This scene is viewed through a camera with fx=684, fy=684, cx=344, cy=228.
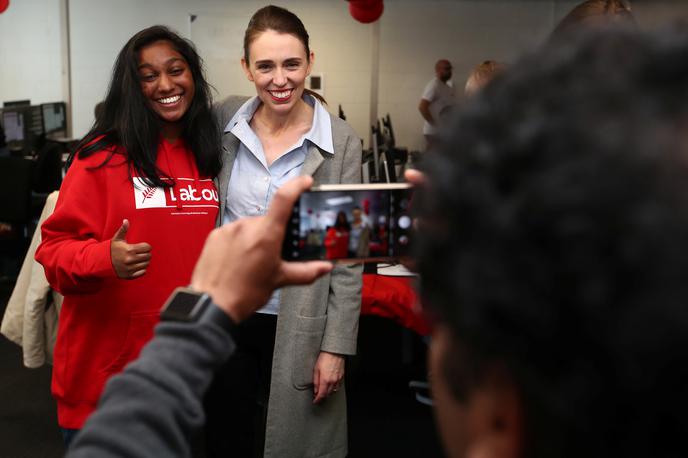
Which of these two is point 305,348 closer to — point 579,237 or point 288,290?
point 288,290

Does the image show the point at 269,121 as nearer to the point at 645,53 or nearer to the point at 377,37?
the point at 645,53

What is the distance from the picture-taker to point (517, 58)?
0.48 m

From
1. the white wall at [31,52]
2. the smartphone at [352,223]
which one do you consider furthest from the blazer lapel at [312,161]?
the white wall at [31,52]

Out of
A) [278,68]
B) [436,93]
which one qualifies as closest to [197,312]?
[278,68]

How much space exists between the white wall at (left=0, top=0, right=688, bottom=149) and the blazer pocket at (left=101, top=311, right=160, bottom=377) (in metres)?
6.83

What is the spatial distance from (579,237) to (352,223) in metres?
0.67

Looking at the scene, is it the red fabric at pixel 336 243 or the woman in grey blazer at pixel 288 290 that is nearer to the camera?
the red fabric at pixel 336 243

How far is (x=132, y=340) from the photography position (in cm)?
165

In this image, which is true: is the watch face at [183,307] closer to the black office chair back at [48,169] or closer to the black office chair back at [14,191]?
the black office chair back at [14,191]

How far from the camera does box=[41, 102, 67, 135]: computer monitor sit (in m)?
7.11

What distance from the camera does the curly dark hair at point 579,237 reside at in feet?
1.27

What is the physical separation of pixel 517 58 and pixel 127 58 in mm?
1446

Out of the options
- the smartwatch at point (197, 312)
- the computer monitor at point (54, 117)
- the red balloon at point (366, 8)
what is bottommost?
the smartwatch at point (197, 312)

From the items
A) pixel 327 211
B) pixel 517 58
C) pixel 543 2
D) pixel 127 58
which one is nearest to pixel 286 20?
pixel 127 58
